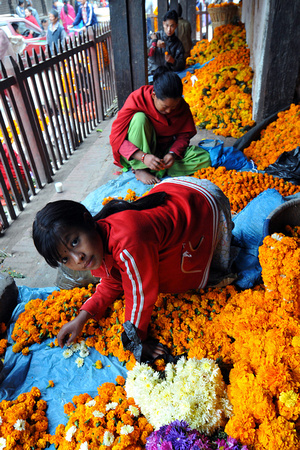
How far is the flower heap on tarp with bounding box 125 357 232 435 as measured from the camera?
1.46m

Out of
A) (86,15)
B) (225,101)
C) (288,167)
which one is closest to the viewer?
(288,167)

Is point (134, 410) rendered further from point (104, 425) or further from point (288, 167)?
point (288, 167)

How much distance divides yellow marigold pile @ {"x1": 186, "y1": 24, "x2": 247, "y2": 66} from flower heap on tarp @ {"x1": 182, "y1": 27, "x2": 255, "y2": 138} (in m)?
2.18

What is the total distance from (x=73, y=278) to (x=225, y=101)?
3965 millimetres

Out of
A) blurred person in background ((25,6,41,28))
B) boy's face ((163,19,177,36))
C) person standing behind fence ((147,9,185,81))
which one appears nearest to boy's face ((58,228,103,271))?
boy's face ((163,19,177,36))

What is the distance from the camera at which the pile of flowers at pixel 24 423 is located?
1.62 metres

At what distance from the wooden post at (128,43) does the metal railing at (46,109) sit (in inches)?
37.4

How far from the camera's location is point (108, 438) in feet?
5.05

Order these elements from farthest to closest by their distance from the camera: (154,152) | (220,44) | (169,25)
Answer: (220,44) < (169,25) < (154,152)

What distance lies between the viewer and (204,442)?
1.36 m

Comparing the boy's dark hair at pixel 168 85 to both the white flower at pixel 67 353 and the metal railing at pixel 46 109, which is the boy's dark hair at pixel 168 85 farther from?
the white flower at pixel 67 353

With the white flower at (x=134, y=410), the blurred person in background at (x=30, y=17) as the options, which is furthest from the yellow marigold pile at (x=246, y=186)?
the blurred person in background at (x=30, y=17)

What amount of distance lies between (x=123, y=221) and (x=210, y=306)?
3.26 feet

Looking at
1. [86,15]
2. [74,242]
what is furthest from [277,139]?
[86,15]
